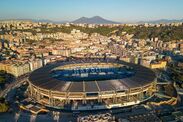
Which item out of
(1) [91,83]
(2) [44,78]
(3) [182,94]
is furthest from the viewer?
(3) [182,94]

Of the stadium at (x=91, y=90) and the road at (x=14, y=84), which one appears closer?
the stadium at (x=91, y=90)

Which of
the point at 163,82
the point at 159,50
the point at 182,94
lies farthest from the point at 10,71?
the point at 159,50

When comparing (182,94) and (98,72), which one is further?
(98,72)

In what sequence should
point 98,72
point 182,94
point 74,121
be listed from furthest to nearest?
point 98,72, point 182,94, point 74,121

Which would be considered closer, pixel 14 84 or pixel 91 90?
pixel 91 90

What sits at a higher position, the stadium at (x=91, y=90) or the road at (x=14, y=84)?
the stadium at (x=91, y=90)

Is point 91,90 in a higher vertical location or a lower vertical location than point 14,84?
higher

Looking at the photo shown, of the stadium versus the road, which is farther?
the road

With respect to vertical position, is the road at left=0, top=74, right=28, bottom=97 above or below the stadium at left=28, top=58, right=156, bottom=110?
below

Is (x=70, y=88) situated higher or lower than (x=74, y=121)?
higher

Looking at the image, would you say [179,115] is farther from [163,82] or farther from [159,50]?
[159,50]
